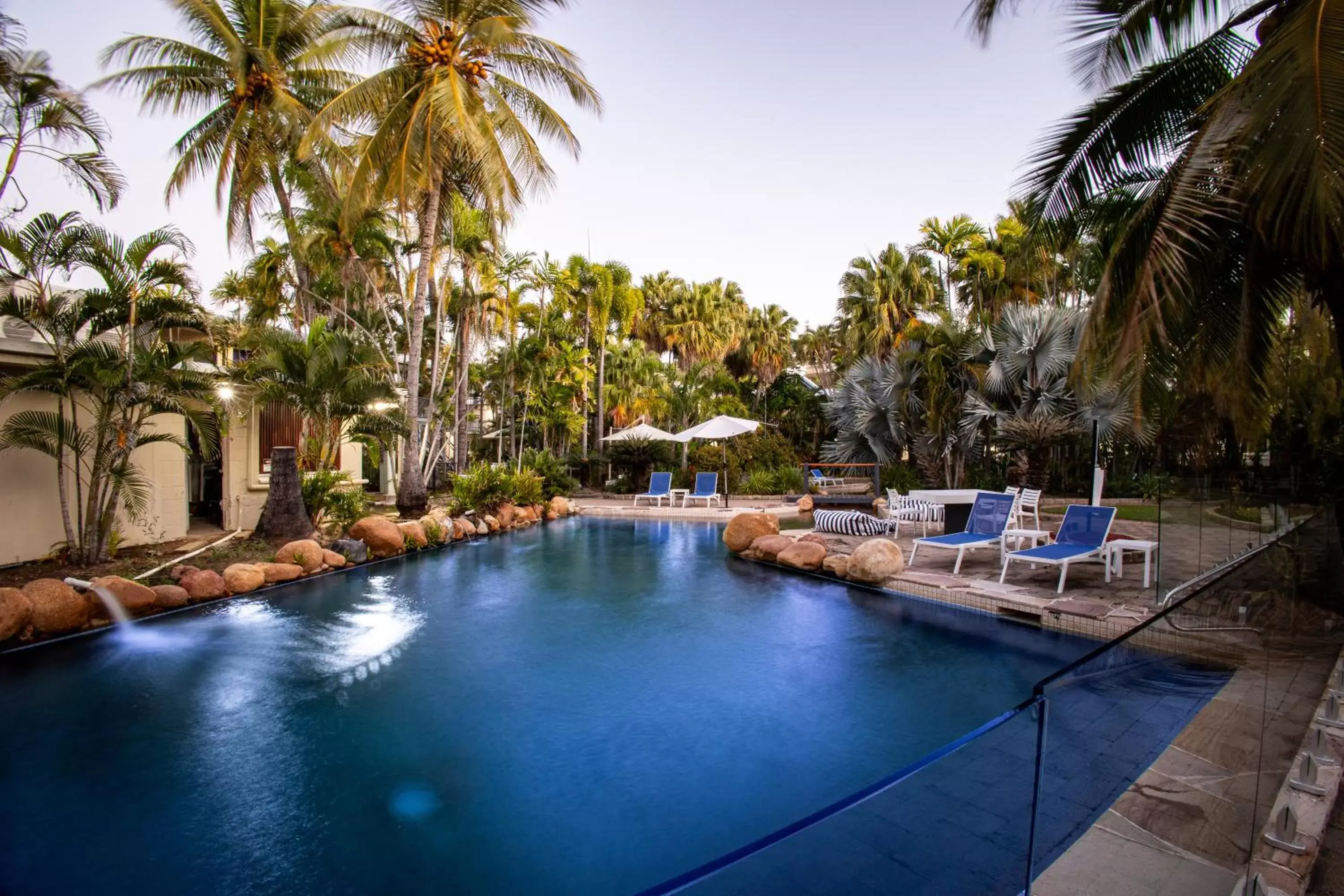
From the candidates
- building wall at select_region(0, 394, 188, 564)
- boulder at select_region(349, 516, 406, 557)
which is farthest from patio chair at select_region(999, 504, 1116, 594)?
building wall at select_region(0, 394, 188, 564)

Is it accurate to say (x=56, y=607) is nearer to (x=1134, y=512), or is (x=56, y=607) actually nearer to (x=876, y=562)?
(x=876, y=562)

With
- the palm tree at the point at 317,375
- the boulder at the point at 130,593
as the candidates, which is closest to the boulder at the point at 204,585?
the boulder at the point at 130,593

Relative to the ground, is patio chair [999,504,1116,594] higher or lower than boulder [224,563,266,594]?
higher

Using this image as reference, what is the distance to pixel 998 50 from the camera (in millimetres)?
7395

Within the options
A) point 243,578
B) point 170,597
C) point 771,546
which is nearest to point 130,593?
point 170,597

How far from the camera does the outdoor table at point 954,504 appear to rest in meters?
10.8

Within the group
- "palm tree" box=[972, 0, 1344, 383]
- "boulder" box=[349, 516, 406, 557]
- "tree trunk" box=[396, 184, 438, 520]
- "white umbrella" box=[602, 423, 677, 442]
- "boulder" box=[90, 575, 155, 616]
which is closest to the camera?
"palm tree" box=[972, 0, 1344, 383]

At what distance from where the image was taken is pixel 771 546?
413 inches

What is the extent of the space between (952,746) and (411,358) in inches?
556

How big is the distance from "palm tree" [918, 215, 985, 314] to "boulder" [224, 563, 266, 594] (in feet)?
66.2

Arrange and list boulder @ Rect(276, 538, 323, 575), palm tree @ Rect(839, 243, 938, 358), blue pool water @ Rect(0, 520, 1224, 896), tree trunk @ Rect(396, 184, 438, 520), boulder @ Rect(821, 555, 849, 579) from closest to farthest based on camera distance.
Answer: blue pool water @ Rect(0, 520, 1224, 896) < boulder @ Rect(821, 555, 849, 579) < boulder @ Rect(276, 538, 323, 575) < tree trunk @ Rect(396, 184, 438, 520) < palm tree @ Rect(839, 243, 938, 358)

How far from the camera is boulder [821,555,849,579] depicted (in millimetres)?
9047

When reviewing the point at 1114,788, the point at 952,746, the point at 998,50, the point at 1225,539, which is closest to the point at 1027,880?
the point at 1114,788

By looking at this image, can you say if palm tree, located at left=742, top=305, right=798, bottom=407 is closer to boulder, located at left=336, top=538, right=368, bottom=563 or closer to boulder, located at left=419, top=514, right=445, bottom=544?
boulder, located at left=419, top=514, right=445, bottom=544
